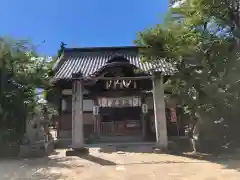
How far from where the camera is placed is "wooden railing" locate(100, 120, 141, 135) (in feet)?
61.7

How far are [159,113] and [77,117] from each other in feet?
12.8

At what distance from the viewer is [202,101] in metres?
12.4

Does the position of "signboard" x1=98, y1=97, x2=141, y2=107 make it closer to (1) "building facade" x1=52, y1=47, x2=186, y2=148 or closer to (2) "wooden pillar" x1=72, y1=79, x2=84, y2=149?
(1) "building facade" x1=52, y1=47, x2=186, y2=148

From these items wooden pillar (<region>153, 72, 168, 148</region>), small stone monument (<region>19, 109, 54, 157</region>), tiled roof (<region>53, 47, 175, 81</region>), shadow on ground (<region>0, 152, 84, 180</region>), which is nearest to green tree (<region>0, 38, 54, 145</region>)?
small stone monument (<region>19, 109, 54, 157</region>)

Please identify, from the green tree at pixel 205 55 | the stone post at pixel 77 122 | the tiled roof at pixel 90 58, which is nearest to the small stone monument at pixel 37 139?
the stone post at pixel 77 122

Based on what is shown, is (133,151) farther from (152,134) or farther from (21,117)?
(21,117)

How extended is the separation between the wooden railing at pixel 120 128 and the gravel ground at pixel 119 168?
6.45 metres

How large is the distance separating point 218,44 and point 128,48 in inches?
529

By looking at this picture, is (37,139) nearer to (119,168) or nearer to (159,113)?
(159,113)

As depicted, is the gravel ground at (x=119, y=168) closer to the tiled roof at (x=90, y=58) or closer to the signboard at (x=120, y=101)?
the signboard at (x=120, y=101)

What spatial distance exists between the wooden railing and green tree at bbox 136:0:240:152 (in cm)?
650

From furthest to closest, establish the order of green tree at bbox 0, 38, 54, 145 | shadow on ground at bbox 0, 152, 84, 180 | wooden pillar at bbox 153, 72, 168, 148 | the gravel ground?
1. wooden pillar at bbox 153, 72, 168, 148
2. green tree at bbox 0, 38, 54, 145
3. shadow on ground at bbox 0, 152, 84, 180
4. the gravel ground

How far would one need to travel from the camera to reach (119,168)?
9.89m

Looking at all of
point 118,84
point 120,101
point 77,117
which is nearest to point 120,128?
point 120,101
